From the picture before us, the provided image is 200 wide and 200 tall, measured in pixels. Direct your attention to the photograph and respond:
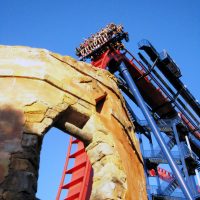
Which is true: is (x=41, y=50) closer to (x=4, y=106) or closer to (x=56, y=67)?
(x=56, y=67)

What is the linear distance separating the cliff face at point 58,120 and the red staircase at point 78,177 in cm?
342

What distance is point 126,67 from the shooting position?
14.3m

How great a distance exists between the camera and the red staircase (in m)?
8.11

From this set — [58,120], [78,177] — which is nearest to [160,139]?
[78,177]

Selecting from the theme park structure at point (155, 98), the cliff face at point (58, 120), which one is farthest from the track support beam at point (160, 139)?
the cliff face at point (58, 120)

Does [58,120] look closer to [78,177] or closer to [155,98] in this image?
[78,177]

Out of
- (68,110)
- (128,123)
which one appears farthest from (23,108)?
(128,123)

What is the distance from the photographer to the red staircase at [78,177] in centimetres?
811

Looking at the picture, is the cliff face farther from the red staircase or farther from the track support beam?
the track support beam

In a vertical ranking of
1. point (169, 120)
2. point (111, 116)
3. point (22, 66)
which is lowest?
point (111, 116)

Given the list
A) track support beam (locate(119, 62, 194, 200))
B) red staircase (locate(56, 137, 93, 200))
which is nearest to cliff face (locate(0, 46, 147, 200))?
red staircase (locate(56, 137, 93, 200))

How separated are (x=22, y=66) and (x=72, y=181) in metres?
5.40

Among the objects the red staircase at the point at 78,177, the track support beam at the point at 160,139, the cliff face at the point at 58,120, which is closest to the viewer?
the cliff face at the point at 58,120

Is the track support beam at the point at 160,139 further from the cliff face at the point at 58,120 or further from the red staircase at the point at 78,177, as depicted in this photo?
the cliff face at the point at 58,120
